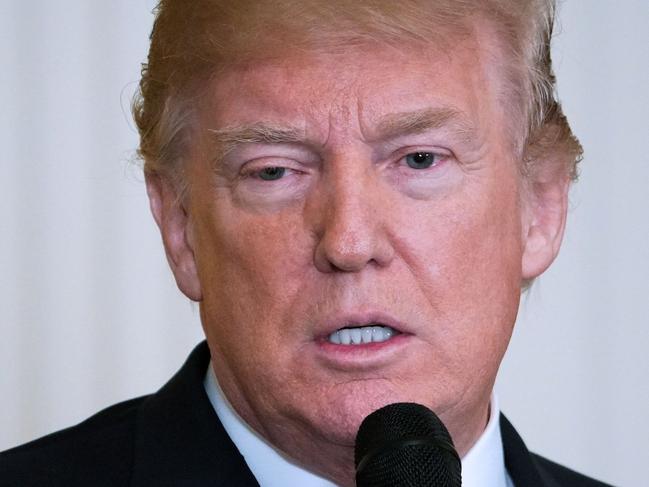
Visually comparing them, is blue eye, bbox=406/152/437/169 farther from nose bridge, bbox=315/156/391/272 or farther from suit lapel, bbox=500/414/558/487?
suit lapel, bbox=500/414/558/487

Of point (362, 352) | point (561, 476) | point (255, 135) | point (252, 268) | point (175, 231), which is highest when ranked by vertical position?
point (255, 135)

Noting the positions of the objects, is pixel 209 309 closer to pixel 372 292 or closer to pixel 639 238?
pixel 372 292

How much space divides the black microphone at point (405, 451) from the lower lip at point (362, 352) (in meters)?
0.57

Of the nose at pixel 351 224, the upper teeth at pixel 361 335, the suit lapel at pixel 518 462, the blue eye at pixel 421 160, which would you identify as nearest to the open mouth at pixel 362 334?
the upper teeth at pixel 361 335

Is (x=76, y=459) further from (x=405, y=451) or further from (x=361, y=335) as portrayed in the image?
(x=405, y=451)

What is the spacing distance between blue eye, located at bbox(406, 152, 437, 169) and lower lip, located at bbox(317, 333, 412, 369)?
30 centimetres

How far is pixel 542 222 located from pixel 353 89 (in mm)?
→ 573

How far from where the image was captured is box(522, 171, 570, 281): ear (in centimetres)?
278

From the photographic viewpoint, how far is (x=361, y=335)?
240 cm

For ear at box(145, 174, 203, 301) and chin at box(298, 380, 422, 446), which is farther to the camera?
ear at box(145, 174, 203, 301)

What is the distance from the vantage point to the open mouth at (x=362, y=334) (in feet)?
7.86

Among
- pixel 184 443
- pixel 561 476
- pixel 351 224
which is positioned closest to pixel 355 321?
pixel 351 224

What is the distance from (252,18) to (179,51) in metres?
0.22

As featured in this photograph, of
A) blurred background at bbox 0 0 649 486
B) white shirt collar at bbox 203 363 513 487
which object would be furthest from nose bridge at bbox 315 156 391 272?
blurred background at bbox 0 0 649 486
